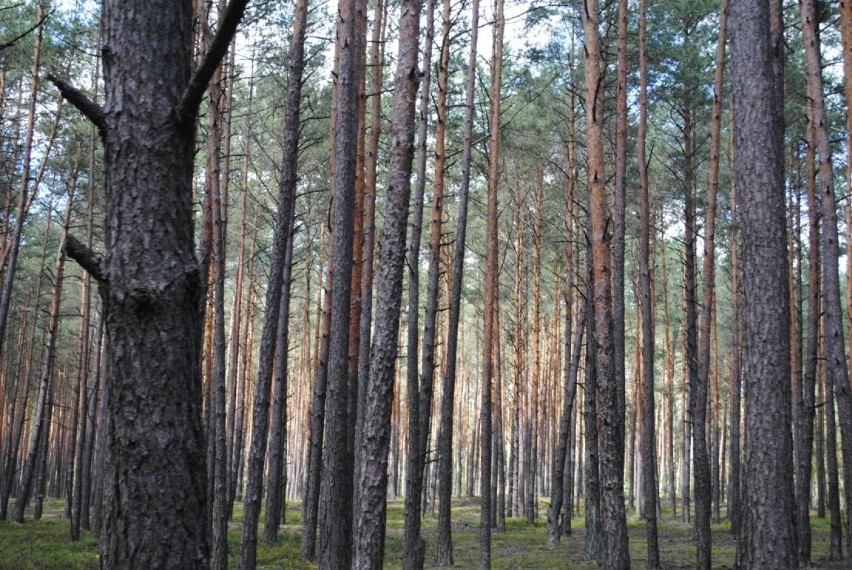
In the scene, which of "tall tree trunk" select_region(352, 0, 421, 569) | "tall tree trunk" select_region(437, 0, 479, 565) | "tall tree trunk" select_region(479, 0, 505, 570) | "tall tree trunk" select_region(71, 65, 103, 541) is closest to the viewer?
"tall tree trunk" select_region(352, 0, 421, 569)

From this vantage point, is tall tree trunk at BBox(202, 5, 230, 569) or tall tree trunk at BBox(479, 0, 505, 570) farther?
tall tree trunk at BBox(479, 0, 505, 570)

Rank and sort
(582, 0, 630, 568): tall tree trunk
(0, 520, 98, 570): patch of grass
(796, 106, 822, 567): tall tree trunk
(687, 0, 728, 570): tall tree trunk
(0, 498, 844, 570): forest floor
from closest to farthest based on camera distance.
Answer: (582, 0, 630, 568): tall tree trunk < (687, 0, 728, 570): tall tree trunk < (0, 520, 98, 570): patch of grass < (796, 106, 822, 567): tall tree trunk < (0, 498, 844, 570): forest floor

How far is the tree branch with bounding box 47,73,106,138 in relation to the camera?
2137 millimetres

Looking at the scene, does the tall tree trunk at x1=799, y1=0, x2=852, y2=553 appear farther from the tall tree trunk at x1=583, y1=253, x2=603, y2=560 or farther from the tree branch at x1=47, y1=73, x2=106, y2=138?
the tree branch at x1=47, y1=73, x2=106, y2=138

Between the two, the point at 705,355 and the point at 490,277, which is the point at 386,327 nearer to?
the point at 490,277

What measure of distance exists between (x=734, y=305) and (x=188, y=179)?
2202cm

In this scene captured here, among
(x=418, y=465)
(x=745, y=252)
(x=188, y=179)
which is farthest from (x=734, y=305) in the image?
(x=188, y=179)

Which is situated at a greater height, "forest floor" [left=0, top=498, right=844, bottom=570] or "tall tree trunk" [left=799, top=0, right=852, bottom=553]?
"tall tree trunk" [left=799, top=0, right=852, bottom=553]

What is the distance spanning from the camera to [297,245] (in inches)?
1068

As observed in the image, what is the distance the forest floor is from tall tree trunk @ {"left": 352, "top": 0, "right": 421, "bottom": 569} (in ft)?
21.8

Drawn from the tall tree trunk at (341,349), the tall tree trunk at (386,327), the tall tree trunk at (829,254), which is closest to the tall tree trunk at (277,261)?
the tall tree trunk at (341,349)

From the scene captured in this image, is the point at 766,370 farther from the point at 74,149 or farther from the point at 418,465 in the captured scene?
the point at 74,149

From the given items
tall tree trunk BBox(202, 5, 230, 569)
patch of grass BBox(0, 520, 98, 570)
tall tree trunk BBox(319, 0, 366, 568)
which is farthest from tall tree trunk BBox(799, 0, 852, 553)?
patch of grass BBox(0, 520, 98, 570)

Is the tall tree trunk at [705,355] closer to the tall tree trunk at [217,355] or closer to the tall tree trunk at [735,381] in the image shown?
the tall tree trunk at [735,381]
